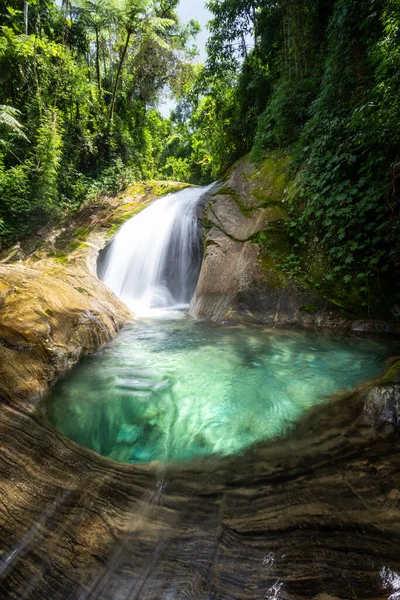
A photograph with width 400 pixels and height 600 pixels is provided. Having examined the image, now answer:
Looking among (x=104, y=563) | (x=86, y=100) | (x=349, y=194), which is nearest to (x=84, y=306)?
(x=104, y=563)

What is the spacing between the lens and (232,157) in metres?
10.5

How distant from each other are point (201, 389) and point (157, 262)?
633 centimetres

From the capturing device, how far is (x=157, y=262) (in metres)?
8.93

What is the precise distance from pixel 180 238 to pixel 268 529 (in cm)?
842

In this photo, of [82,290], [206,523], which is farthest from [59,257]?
[206,523]

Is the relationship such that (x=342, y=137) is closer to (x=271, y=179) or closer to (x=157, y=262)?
(x=271, y=179)

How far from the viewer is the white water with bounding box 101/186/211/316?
28.3 ft

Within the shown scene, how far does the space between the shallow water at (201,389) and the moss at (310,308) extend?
21.4 inches

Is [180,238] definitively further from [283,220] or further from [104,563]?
[104,563]

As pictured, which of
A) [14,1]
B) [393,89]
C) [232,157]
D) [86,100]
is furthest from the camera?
[86,100]

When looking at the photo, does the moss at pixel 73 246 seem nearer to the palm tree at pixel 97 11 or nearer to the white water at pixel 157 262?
the white water at pixel 157 262

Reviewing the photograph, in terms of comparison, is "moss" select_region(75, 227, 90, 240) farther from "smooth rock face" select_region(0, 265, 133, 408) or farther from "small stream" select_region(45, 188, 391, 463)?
"small stream" select_region(45, 188, 391, 463)

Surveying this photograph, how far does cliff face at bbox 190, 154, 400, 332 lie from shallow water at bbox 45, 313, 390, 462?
1.80 feet

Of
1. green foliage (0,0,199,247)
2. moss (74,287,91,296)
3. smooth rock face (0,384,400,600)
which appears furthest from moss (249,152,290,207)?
green foliage (0,0,199,247)
